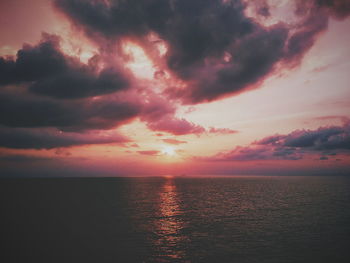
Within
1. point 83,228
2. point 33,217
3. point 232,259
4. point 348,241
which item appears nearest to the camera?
point 232,259

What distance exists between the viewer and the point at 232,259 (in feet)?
97.5

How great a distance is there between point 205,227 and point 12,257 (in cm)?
3431

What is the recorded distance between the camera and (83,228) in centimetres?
4606

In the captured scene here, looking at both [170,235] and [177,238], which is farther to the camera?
[170,235]

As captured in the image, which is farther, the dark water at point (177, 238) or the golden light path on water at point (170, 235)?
the golden light path on water at point (170, 235)

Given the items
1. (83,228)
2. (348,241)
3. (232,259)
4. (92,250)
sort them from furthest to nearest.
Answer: (83,228) < (348,241) < (92,250) < (232,259)

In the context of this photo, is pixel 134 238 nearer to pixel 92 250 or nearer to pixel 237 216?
pixel 92 250

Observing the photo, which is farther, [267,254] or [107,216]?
[107,216]

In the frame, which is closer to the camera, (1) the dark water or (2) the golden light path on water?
(1) the dark water

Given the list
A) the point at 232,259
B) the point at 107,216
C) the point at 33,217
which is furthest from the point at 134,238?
the point at 33,217

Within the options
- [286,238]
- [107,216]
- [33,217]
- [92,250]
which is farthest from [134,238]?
[33,217]

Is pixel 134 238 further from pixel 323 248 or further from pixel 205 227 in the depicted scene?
pixel 323 248

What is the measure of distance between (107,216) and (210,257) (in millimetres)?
36801

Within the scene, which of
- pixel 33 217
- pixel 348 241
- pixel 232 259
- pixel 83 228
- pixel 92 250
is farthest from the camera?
pixel 33 217
